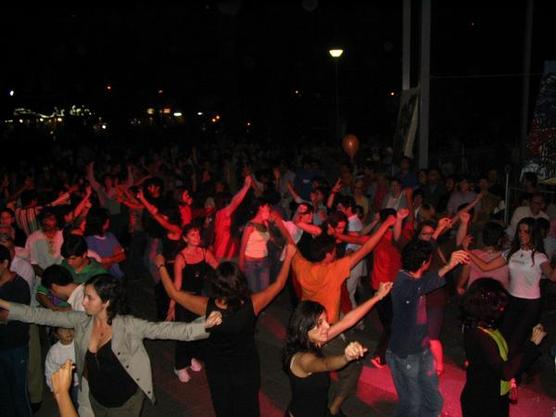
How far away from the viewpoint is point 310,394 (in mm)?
3951

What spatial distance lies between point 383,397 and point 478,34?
102 feet

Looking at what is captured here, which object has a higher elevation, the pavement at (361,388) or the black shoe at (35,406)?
the black shoe at (35,406)

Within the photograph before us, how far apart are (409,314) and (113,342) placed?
2282 millimetres

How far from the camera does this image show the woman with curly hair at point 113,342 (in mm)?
4145

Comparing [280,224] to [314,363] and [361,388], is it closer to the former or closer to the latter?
[361,388]

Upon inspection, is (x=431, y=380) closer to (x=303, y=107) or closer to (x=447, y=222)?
(x=447, y=222)

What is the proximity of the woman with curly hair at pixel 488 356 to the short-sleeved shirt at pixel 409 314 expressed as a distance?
2.35ft

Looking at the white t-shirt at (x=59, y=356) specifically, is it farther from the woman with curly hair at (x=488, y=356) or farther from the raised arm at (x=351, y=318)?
the woman with curly hair at (x=488, y=356)

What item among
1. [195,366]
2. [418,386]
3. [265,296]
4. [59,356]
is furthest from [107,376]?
[195,366]

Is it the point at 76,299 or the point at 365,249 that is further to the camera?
the point at 365,249

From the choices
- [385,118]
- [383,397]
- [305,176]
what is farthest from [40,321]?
[385,118]

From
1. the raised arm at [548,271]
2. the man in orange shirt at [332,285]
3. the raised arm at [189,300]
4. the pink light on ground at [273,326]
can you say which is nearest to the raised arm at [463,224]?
the raised arm at [548,271]

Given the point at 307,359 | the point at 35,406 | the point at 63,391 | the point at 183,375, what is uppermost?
the point at 63,391

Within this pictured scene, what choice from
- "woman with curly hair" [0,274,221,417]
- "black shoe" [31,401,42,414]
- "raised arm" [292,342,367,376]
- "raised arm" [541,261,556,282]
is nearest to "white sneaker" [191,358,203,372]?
"black shoe" [31,401,42,414]
